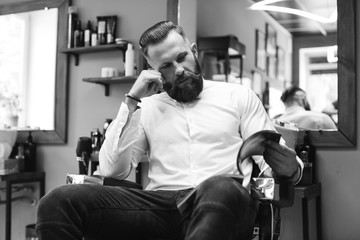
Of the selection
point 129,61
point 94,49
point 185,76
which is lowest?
point 185,76

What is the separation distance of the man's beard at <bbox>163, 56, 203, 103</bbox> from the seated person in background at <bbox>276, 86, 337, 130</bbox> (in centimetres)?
110

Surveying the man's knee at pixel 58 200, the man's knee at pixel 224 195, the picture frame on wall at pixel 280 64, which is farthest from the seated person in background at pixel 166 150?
the picture frame on wall at pixel 280 64

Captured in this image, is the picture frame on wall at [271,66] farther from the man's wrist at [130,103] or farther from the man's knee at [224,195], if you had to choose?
the man's knee at [224,195]

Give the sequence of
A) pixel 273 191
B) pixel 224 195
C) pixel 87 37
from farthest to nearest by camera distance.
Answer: pixel 87 37 < pixel 273 191 < pixel 224 195

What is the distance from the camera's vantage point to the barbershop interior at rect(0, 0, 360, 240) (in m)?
2.53

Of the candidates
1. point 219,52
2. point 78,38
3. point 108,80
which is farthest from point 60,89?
point 219,52

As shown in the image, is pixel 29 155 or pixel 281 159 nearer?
Answer: pixel 281 159

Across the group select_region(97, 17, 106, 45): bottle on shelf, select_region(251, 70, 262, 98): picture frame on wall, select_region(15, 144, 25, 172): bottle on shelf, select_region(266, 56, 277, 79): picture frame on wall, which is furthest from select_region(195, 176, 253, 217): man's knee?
select_region(251, 70, 262, 98): picture frame on wall

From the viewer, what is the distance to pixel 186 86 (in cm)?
185

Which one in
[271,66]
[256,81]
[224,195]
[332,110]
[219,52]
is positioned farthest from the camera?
[256,81]

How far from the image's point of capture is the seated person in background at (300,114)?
106 inches

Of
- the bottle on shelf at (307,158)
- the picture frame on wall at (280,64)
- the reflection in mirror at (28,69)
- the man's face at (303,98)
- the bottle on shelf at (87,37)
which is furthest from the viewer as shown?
the picture frame on wall at (280,64)

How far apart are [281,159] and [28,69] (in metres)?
2.87

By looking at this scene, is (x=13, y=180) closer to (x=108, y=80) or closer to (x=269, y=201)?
(x=108, y=80)
